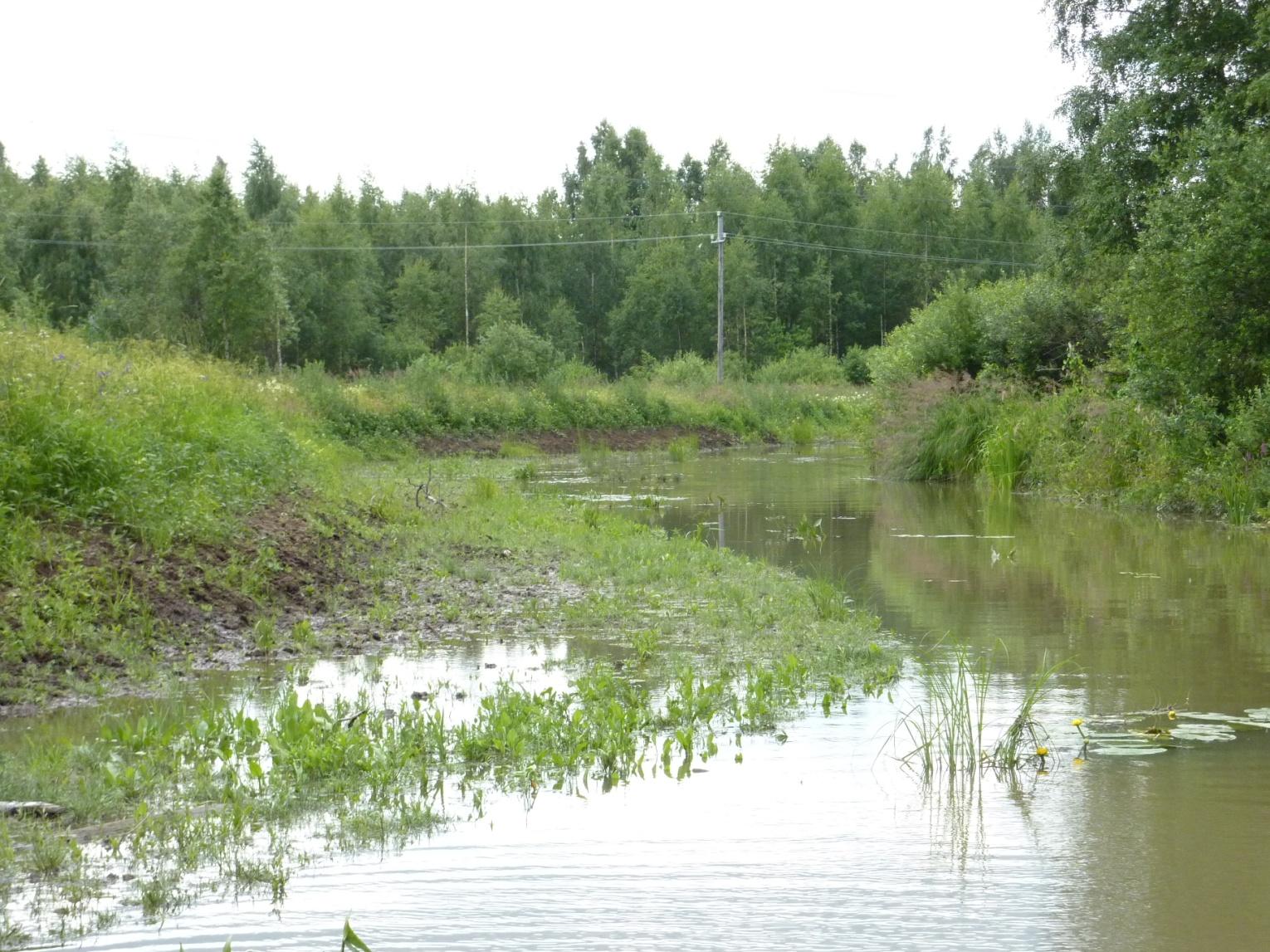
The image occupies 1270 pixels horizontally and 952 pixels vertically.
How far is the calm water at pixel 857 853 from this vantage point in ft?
16.8

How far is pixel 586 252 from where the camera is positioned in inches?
3524

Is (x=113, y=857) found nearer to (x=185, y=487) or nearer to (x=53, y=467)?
(x=53, y=467)

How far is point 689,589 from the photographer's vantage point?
43.4ft

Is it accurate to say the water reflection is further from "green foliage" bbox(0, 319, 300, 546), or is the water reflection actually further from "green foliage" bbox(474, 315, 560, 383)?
"green foliage" bbox(474, 315, 560, 383)

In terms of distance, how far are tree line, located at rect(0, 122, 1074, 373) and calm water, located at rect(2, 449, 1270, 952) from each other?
61.2m

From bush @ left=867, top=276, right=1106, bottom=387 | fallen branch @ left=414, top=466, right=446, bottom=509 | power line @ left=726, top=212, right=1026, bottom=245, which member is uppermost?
→ power line @ left=726, top=212, right=1026, bottom=245

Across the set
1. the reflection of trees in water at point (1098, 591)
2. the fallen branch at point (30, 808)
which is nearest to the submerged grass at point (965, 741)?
the reflection of trees in water at point (1098, 591)

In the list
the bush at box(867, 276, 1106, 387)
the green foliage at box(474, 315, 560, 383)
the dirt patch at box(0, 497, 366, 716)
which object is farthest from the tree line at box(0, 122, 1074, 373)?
the dirt patch at box(0, 497, 366, 716)

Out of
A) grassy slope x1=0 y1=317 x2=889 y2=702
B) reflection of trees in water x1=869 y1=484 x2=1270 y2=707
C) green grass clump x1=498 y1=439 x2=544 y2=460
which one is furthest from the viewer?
green grass clump x1=498 y1=439 x2=544 y2=460

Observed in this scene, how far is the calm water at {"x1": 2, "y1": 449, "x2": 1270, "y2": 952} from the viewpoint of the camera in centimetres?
511

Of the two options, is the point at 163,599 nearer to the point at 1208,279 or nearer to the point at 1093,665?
the point at 1093,665

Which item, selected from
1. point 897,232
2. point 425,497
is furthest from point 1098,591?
point 897,232

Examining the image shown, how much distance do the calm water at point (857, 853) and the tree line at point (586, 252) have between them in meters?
61.2

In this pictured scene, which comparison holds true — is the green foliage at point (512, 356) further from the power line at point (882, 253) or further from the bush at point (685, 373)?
the power line at point (882, 253)
